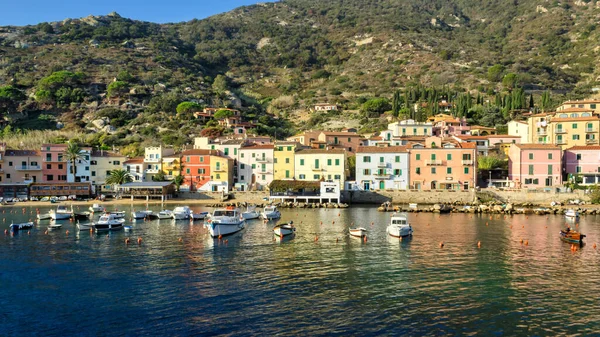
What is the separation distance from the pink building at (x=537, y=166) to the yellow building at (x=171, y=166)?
55.2 m

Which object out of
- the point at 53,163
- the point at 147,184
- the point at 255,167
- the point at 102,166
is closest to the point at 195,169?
the point at 147,184

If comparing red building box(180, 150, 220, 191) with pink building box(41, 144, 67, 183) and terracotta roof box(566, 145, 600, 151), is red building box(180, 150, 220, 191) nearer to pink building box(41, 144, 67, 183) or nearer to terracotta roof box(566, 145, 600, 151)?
pink building box(41, 144, 67, 183)

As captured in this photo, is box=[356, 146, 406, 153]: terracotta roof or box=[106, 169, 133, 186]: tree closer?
box=[356, 146, 406, 153]: terracotta roof

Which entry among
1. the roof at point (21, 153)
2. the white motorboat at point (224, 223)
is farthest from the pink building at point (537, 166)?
the roof at point (21, 153)

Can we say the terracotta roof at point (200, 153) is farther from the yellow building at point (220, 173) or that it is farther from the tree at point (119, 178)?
the tree at point (119, 178)

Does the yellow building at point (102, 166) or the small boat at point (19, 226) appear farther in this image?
the yellow building at point (102, 166)

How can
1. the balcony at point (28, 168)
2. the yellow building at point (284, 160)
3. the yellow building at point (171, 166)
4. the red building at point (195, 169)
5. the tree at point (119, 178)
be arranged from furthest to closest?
1. the yellow building at point (171, 166)
2. the balcony at point (28, 168)
3. the red building at point (195, 169)
4. the tree at point (119, 178)
5. the yellow building at point (284, 160)

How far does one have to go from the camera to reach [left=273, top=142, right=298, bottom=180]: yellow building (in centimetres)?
8688

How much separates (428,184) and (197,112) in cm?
7347

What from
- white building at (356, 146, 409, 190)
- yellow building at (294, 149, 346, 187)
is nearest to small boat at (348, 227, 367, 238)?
white building at (356, 146, 409, 190)

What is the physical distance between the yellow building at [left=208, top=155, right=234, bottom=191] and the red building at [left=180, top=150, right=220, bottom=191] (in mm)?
1149

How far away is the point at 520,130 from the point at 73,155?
83.0m

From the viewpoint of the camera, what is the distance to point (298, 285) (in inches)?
1154

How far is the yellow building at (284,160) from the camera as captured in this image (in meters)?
86.9
